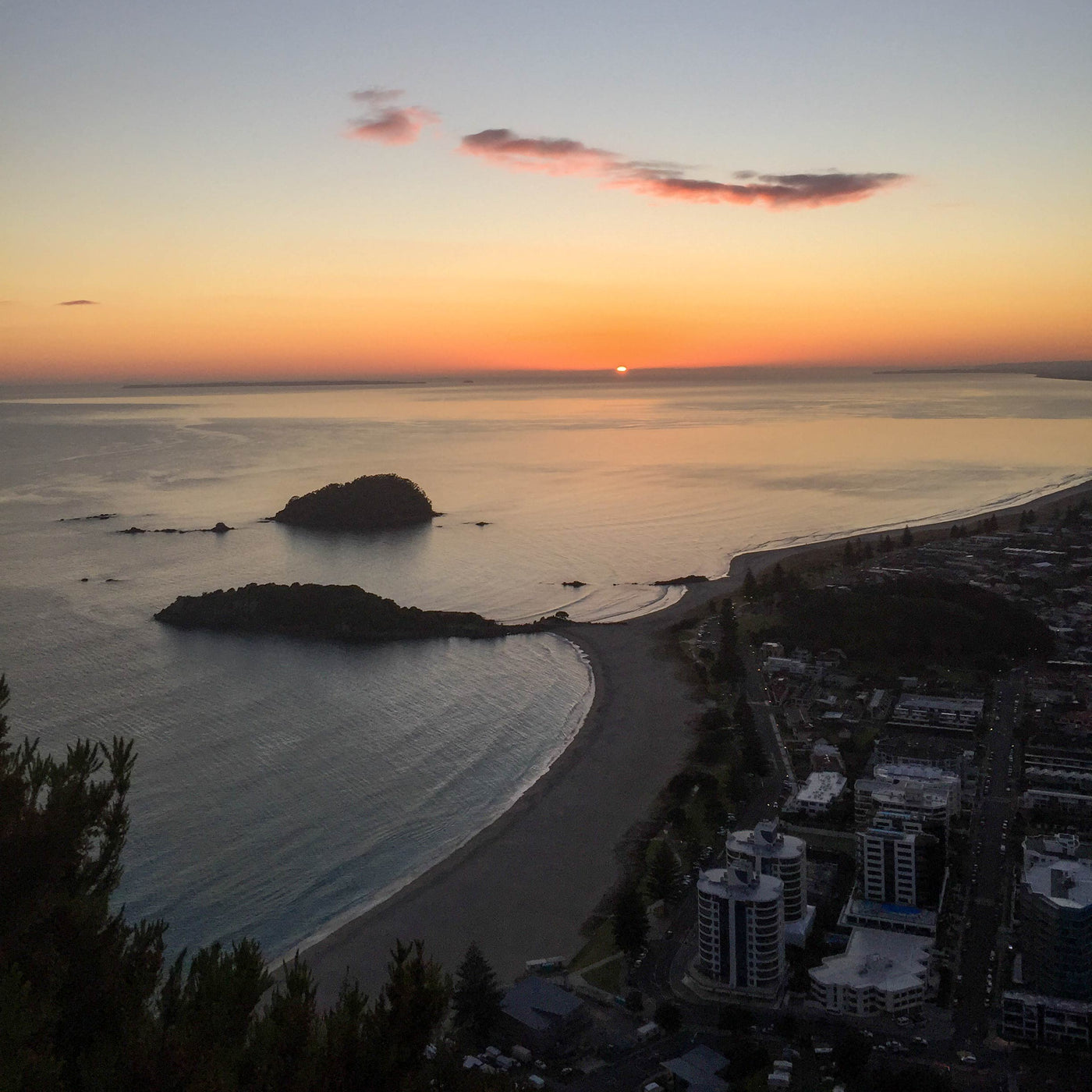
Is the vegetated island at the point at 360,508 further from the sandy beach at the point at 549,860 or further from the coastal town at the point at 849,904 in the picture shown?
the coastal town at the point at 849,904

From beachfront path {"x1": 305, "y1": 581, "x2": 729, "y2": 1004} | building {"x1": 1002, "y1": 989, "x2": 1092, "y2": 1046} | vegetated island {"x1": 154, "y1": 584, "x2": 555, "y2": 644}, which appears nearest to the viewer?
building {"x1": 1002, "y1": 989, "x2": 1092, "y2": 1046}

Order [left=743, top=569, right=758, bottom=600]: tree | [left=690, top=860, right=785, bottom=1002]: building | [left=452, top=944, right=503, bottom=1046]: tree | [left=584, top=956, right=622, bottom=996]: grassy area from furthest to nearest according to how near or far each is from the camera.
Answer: [left=743, top=569, right=758, bottom=600]: tree
[left=584, top=956, right=622, bottom=996]: grassy area
[left=690, top=860, right=785, bottom=1002]: building
[left=452, top=944, right=503, bottom=1046]: tree

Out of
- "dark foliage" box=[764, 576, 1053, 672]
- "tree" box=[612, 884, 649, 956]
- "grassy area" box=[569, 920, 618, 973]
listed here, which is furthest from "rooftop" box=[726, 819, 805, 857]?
"dark foliage" box=[764, 576, 1053, 672]

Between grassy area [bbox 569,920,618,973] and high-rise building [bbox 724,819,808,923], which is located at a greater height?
high-rise building [bbox 724,819,808,923]

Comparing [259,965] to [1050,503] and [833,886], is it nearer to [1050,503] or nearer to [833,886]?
[833,886]

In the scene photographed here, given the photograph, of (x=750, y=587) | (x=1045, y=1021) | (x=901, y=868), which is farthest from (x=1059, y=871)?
(x=750, y=587)

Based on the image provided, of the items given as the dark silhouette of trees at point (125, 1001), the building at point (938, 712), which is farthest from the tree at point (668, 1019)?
the building at point (938, 712)

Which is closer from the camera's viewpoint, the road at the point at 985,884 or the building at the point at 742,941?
the road at the point at 985,884

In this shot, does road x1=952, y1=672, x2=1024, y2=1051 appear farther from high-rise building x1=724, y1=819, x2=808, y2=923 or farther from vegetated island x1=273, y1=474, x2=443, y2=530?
vegetated island x1=273, y1=474, x2=443, y2=530
